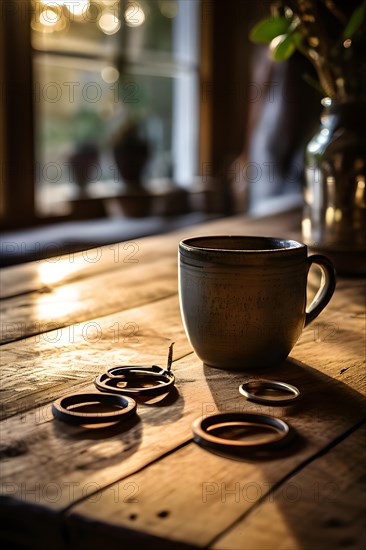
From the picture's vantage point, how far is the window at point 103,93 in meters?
3.19

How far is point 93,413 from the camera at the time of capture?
0.67 metres

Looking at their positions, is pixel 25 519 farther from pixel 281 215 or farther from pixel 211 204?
pixel 211 204

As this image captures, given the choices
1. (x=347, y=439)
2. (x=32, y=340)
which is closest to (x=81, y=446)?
(x=347, y=439)

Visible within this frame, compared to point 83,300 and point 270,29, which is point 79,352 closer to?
point 83,300

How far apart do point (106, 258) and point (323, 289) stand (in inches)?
26.8

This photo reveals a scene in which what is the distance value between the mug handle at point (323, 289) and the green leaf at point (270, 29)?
555mm

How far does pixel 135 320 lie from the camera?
1016mm

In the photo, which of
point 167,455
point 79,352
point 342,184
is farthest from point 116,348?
point 342,184

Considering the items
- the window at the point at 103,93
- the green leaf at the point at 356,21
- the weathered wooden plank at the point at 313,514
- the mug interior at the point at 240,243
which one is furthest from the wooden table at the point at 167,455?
the window at the point at 103,93

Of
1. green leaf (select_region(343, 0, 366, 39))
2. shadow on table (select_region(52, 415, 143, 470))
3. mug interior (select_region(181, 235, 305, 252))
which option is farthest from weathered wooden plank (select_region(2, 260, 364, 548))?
green leaf (select_region(343, 0, 366, 39))

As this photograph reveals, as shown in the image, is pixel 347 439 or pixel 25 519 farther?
pixel 347 439

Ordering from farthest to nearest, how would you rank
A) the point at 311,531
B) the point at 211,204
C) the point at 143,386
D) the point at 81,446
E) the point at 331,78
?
the point at 211,204, the point at 331,78, the point at 143,386, the point at 81,446, the point at 311,531

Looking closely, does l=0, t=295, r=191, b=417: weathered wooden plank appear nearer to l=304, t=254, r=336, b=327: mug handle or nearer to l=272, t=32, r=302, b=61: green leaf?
l=304, t=254, r=336, b=327: mug handle

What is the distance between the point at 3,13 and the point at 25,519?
270 centimetres
